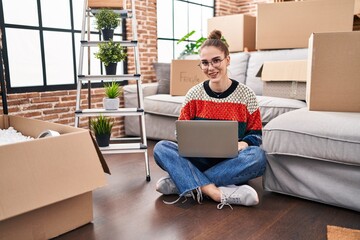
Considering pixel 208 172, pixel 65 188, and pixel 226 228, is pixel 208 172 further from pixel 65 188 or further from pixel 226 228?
pixel 65 188

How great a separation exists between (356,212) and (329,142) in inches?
15.0

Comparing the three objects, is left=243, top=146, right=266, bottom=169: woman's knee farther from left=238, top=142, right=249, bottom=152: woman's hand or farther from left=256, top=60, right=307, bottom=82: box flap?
left=256, top=60, right=307, bottom=82: box flap

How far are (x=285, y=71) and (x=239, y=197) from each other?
4.50ft

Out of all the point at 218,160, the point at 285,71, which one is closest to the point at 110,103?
the point at 218,160

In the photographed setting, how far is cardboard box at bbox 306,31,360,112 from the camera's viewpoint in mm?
1882

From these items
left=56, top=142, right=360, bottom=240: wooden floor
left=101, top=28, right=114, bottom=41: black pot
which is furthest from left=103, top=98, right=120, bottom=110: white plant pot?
left=56, top=142, right=360, bottom=240: wooden floor

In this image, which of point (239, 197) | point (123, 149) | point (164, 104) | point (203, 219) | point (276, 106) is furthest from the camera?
point (164, 104)

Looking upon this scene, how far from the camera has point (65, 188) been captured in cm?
139

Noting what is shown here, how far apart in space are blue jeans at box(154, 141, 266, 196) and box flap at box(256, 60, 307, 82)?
1057 mm

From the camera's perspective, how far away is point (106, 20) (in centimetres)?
234

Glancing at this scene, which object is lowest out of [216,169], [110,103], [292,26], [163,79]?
[216,169]

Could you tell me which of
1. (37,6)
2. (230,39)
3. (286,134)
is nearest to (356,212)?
(286,134)

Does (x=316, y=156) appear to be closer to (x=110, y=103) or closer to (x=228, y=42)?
(x=110, y=103)

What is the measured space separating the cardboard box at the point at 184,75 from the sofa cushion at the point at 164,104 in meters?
0.13
